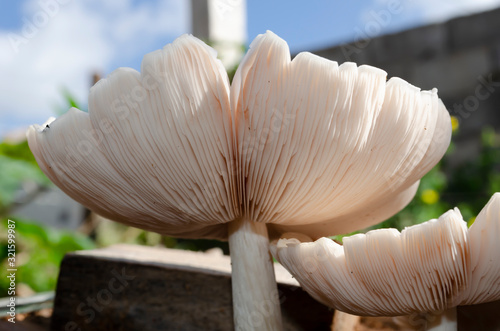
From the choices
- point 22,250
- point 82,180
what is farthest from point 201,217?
point 22,250

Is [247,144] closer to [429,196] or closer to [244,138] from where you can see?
[244,138]

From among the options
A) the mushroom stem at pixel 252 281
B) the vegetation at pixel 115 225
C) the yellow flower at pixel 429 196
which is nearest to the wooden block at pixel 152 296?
the mushroom stem at pixel 252 281

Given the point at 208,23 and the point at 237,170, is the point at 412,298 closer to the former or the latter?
the point at 237,170

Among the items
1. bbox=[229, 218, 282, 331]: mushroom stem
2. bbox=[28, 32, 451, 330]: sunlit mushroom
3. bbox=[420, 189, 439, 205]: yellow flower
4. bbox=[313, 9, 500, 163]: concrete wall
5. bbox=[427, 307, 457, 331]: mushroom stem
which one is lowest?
bbox=[427, 307, 457, 331]: mushroom stem

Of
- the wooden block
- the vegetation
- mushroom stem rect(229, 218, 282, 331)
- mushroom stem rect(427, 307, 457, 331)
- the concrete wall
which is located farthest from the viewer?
the concrete wall

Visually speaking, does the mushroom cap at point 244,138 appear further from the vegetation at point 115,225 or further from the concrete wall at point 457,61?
the concrete wall at point 457,61

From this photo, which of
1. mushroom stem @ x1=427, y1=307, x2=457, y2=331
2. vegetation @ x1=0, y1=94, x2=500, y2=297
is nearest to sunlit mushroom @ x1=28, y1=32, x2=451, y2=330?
mushroom stem @ x1=427, y1=307, x2=457, y2=331

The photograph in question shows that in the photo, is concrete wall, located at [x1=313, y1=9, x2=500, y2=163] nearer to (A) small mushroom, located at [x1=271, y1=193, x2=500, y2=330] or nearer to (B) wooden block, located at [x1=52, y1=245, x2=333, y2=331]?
(B) wooden block, located at [x1=52, y1=245, x2=333, y2=331]
